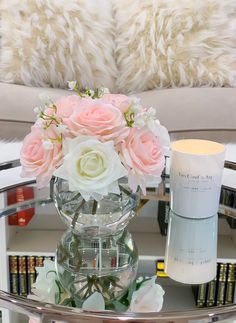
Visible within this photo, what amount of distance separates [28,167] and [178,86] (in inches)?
43.1

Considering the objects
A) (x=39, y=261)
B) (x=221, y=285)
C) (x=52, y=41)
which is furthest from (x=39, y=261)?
(x=52, y=41)

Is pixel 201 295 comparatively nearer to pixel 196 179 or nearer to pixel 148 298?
pixel 148 298

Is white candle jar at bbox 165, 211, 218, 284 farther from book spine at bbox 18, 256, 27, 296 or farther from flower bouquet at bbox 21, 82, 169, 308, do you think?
book spine at bbox 18, 256, 27, 296

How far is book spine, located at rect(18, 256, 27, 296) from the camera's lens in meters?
0.74

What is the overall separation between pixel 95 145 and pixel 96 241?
22 centimetres

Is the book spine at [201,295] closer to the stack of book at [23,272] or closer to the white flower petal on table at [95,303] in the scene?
the white flower petal on table at [95,303]

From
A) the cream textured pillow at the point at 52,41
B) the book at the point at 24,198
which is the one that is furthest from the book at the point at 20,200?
the cream textured pillow at the point at 52,41

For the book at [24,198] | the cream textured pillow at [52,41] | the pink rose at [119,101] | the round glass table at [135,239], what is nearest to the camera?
the round glass table at [135,239]

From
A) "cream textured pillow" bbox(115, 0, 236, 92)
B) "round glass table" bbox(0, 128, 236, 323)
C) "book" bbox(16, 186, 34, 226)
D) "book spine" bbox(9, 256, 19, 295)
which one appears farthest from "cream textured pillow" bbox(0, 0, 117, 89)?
"book spine" bbox(9, 256, 19, 295)

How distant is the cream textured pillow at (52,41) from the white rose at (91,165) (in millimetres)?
1100

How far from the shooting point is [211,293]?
29.7 inches

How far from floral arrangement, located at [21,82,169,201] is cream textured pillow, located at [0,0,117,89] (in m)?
0.99

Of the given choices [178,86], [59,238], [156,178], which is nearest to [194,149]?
[156,178]

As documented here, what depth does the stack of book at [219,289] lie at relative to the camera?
707 millimetres
